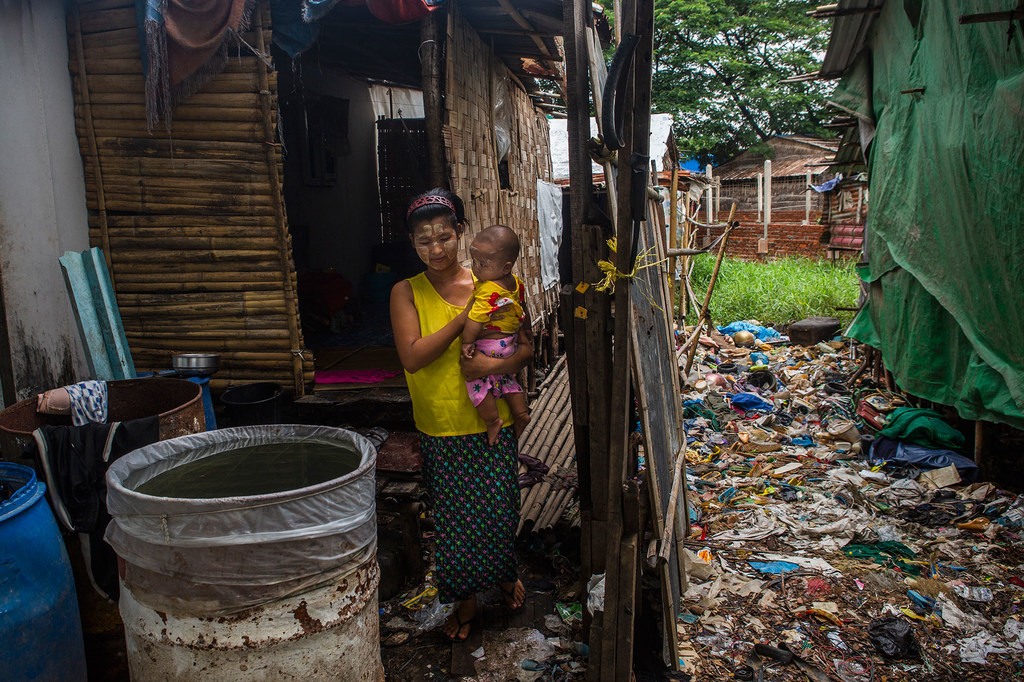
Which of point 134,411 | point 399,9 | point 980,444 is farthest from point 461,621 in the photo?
point 980,444

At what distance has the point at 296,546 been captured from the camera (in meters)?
1.88

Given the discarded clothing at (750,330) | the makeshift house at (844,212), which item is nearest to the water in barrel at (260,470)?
the discarded clothing at (750,330)

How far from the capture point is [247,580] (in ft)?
6.05

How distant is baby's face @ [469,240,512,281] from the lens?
261 cm

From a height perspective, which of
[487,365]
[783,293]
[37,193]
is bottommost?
[783,293]

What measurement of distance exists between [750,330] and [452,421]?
8637mm

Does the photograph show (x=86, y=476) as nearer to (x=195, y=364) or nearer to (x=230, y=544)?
(x=230, y=544)

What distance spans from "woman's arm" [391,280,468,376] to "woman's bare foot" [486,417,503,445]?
392mm

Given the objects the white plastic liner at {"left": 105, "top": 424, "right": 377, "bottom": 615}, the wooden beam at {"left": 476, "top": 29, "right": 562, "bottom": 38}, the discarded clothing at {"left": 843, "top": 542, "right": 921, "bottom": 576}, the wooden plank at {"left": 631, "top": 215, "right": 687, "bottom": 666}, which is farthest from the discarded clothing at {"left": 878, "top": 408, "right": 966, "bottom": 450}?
the white plastic liner at {"left": 105, "top": 424, "right": 377, "bottom": 615}

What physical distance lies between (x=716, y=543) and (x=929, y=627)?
1.16 m

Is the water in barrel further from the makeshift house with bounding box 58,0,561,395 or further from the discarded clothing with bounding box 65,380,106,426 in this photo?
the makeshift house with bounding box 58,0,561,395

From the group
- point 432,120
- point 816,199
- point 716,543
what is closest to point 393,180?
point 432,120

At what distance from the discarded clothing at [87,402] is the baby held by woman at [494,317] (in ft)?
5.29

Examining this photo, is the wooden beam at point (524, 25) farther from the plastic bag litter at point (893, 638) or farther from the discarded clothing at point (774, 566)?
the plastic bag litter at point (893, 638)
